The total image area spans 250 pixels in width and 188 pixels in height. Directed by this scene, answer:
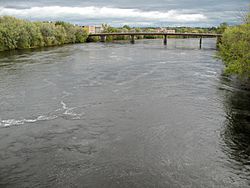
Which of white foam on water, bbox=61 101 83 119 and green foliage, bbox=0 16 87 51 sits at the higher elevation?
green foliage, bbox=0 16 87 51

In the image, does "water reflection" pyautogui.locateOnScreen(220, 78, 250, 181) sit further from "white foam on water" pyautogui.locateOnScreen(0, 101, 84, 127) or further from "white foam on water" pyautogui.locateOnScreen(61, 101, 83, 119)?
"white foam on water" pyautogui.locateOnScreen(0, 101, 84, 127)

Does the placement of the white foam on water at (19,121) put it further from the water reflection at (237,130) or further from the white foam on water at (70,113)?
the water reflection at (237,130)

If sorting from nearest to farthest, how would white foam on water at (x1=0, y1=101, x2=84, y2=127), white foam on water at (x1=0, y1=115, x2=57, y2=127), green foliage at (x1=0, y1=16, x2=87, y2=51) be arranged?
white foam on water at (x1=0, y1=115, x2=57, y2=127) < white foam on water at (x1=0, y1=101, x2=84, y2=127) < green foliage at (x1=0, y1=16, x2=87, y2=51)

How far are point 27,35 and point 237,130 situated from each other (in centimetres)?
6319

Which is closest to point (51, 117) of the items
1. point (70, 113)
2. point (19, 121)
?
point (70, 113)

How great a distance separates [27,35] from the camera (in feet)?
238

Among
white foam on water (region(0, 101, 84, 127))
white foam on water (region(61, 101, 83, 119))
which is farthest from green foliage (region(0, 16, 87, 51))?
white foam on water (region(0, 101, 84, 127))

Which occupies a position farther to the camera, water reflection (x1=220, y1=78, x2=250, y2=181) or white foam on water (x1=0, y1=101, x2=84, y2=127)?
white foam on water (x1=0, y1=101, x2=84, y2=127)

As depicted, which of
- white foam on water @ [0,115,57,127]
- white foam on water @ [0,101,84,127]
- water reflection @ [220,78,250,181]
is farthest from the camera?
white foam on water @ [0,101,84,127]

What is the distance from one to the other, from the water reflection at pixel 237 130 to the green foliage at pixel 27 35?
5328 centimetres

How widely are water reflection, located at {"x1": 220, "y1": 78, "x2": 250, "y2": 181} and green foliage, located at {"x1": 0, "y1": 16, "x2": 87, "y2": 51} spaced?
53.3m

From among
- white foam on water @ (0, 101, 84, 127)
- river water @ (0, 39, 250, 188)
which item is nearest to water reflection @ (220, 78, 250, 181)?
river water @ (0, 39, 250, 188)

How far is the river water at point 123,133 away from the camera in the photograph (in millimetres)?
14766

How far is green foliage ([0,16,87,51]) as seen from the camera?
67269 millimetres
